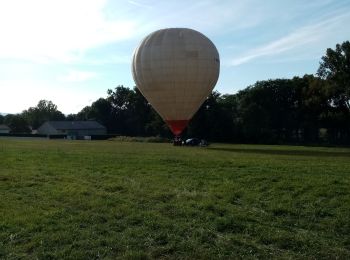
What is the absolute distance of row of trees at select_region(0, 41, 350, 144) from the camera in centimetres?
6825

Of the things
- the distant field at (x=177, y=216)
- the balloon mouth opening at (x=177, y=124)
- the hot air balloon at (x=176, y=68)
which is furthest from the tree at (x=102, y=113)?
the distant field at (x=177, y=216)

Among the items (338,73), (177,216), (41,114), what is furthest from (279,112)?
(41,114)

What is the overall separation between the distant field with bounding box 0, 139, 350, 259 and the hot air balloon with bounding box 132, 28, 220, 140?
24.9 meters

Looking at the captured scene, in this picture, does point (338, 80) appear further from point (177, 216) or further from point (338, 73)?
point (177, 216)

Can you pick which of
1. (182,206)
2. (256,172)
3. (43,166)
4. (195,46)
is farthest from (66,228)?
(195,46)

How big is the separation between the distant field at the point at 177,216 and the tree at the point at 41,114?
14126 centimetres

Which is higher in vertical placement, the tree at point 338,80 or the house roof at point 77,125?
the tree at point 338,80

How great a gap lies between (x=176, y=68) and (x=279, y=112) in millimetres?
52743

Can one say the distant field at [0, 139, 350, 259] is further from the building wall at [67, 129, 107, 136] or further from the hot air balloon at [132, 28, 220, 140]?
the building wall at [67, 129, 107, 136]

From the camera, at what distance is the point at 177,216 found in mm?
9992

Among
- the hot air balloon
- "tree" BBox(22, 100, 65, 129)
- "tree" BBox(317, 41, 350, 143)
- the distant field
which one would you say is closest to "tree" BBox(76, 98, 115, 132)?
"tree" BBox(22, 100, 65, 129)

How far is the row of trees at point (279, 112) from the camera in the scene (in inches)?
2687

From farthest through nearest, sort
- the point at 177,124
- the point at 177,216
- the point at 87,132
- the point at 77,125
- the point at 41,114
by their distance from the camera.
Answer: the point at 41,114 < the point at 77,125 < the point at 87,132 < the point at 177,124 < the point at 177,216

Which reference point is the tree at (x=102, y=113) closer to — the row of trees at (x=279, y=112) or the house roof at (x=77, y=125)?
the house roof at (x=77, y=125)
